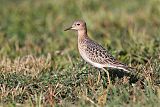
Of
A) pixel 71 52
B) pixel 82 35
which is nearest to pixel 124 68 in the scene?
pixel 82 35

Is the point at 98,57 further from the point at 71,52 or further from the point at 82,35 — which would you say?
the point at 71,52

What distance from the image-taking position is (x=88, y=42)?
31.5 feet

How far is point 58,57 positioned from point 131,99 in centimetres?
383

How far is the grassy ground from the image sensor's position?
8.11 metres

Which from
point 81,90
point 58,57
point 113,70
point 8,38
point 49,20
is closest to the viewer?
point 81,90

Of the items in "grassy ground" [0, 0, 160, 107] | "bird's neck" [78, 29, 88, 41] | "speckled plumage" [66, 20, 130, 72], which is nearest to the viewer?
"grassy ground" [0, 0, 160, 107]

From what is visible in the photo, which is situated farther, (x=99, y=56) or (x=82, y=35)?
(x=82, y=35)

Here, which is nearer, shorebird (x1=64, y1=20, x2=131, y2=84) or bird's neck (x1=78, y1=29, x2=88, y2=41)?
shorebird (x1=64, y1=20, x2=131, y2=84)

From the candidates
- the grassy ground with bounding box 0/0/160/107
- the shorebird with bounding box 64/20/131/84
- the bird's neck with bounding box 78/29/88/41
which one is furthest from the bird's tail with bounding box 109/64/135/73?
the bird's neck with bounding box 78/29/88/41

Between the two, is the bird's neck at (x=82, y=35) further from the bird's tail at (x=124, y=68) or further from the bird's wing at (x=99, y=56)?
the bird's tail at (x=124, y=68)

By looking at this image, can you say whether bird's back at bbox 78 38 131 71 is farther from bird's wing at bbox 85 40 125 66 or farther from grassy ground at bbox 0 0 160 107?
grassy ground at bbox 0 0 160 107

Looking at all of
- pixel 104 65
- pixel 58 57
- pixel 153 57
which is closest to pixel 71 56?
pixel 58 57

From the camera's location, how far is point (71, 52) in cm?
1196

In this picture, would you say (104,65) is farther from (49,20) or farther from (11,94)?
(49,20)
